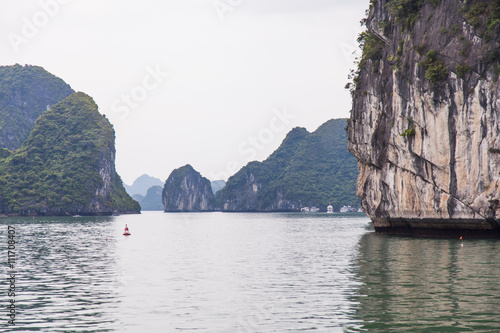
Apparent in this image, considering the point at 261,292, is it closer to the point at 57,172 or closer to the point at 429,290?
the point at 429,290

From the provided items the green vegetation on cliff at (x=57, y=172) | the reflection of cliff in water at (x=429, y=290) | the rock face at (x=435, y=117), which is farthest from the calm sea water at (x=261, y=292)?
the green vegetation on cliff at (x=57, y=172)

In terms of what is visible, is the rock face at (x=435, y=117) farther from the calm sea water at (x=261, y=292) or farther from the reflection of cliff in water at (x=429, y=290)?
the reflection of cliff in water at (x=429, y=290)

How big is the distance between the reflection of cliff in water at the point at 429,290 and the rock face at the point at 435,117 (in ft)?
31.7

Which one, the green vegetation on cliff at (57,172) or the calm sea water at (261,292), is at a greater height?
the green vegetation on cliff at (57,172)

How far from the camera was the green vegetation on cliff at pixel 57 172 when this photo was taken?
163875 mm

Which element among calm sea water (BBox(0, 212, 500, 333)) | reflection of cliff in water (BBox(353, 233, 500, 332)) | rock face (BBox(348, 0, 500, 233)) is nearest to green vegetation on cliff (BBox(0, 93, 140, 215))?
rock face (BBox(348, 0, 500, 233))

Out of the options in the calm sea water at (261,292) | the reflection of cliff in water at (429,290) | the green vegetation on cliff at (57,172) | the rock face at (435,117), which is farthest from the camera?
the green vegetation on cliff at (57,172)

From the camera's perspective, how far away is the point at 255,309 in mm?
18453

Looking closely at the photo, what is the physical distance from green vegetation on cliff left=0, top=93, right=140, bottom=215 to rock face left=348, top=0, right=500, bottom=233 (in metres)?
131

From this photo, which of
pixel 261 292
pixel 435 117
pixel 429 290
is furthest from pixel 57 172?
pixel 429 290

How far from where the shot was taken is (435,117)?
46875mm

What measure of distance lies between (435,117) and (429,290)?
2903cm

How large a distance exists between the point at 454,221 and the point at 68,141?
6612 inches

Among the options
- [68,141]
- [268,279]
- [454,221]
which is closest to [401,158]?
[454,221]
